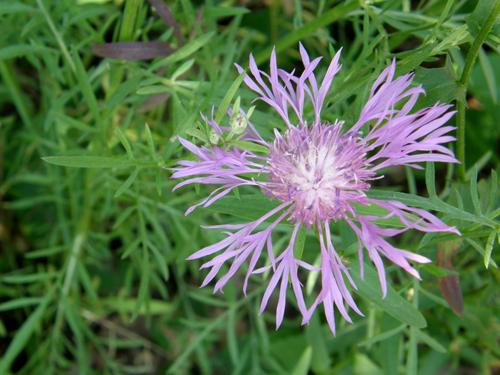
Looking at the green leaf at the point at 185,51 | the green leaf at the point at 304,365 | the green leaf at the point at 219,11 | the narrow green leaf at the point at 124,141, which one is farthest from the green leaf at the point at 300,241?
the green leaf at the point at 304,365

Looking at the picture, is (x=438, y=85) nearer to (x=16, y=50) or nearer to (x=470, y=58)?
(x=470, y=58)

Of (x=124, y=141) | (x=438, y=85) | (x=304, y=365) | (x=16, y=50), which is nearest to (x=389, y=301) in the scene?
(x=438, y=85)

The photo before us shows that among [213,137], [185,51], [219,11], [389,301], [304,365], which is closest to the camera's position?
[213,137]

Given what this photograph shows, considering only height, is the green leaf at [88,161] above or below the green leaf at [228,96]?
below

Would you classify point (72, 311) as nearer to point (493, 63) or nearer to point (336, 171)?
point (336, 171)

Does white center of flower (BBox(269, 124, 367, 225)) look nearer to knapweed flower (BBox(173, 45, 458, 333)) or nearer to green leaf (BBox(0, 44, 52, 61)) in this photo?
knapweed flower (BBox(173, 45, 458, 333))

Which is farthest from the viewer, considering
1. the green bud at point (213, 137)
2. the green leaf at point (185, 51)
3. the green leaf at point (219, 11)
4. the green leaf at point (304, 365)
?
the green leaf at point (304, 365)

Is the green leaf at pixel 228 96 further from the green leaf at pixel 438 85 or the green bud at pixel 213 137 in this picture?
the green leaf at pixel 438 85
